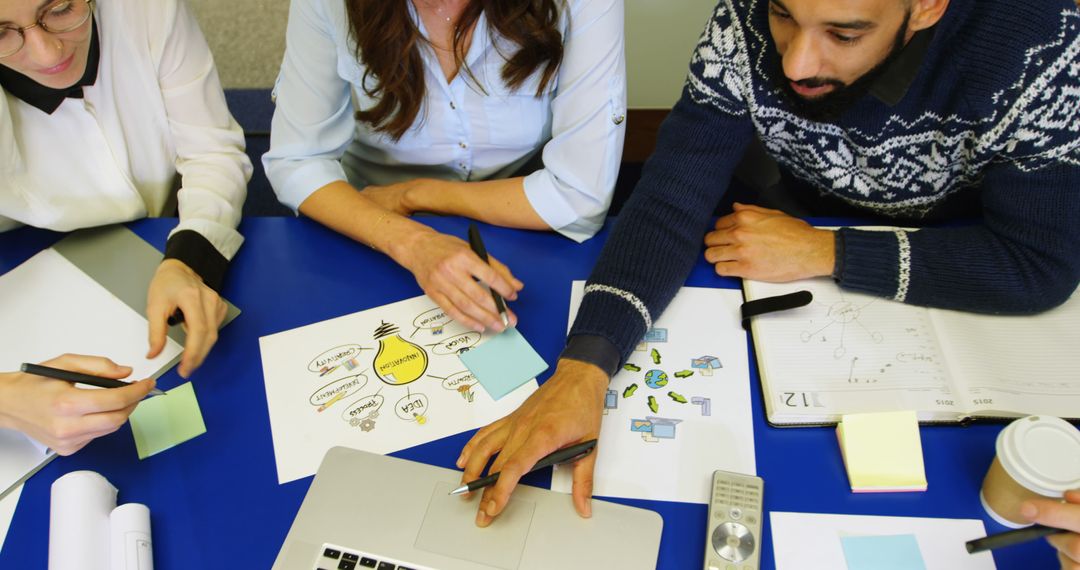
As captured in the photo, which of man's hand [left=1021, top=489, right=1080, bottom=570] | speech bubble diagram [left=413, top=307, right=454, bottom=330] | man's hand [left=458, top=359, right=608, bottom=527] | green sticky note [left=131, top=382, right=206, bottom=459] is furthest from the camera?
speech bubble diagram [left=413, top=307, right=454, bottom=330]

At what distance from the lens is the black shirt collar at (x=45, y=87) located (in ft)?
3.55

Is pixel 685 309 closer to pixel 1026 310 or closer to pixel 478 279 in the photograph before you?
pixel 478 279

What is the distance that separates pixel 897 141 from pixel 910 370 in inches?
13.5

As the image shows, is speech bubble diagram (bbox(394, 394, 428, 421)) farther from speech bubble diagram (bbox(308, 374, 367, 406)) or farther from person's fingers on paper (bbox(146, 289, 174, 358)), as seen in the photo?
person's fingers on paper (bbox(146, 289, 174, 358))

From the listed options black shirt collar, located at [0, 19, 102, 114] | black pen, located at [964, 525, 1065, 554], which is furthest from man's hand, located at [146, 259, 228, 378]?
black pen, located at [964, 525, 1065, 554]

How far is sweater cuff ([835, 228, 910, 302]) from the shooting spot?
1048 mm

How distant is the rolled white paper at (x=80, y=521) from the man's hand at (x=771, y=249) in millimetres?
847

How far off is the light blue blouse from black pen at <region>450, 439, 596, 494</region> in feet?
1.34

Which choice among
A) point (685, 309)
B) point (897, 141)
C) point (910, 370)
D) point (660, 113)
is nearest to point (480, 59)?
point (685, 309)

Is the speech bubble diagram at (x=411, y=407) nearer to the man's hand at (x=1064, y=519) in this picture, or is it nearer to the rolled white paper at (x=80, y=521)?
the rolled white paper at (x=80, y=521)

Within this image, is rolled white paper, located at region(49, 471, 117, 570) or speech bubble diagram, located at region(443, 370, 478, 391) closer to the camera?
rolled white paper, located at region(49, 471, 117, 570)

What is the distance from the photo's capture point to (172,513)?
0.89 metres

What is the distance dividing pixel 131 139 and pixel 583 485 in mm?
946

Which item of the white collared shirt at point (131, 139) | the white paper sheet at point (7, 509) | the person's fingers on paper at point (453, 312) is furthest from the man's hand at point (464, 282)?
the white paper sheet at point (7, 509)
